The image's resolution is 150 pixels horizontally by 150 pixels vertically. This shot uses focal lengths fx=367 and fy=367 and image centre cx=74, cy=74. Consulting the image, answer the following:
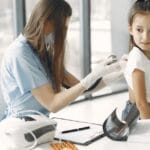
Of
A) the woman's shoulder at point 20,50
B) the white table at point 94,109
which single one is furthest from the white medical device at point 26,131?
the white table at point 94,109

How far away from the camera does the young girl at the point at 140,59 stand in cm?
165

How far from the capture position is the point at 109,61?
6.16 feet

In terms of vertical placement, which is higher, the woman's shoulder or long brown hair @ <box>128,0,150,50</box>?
long brown hair @ <box>128,0,150,50</box>

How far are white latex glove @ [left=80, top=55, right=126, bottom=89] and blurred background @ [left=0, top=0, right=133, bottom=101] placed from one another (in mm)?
1251

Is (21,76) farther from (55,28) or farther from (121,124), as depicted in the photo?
(121,124)

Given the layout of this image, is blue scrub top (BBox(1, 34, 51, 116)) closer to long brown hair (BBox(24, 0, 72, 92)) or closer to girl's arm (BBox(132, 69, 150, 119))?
long brown hair (BBox(24, 0, 72, 92))

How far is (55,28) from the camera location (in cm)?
171

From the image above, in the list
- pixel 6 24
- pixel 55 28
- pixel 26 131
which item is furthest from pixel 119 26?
pixel 26 131

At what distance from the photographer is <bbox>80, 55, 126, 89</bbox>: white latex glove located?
1784 mm

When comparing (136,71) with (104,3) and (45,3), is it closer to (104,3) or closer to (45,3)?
(45,3)

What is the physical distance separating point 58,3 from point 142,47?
448 mm

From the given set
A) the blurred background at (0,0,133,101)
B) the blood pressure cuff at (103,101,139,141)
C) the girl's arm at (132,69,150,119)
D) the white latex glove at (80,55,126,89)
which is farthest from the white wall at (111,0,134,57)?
the blood pressure cuff at (103,101,139,141)

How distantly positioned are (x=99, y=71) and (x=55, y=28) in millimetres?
313

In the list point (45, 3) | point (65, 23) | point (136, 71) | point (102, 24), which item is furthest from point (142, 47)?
Answer: point (102, 24)
